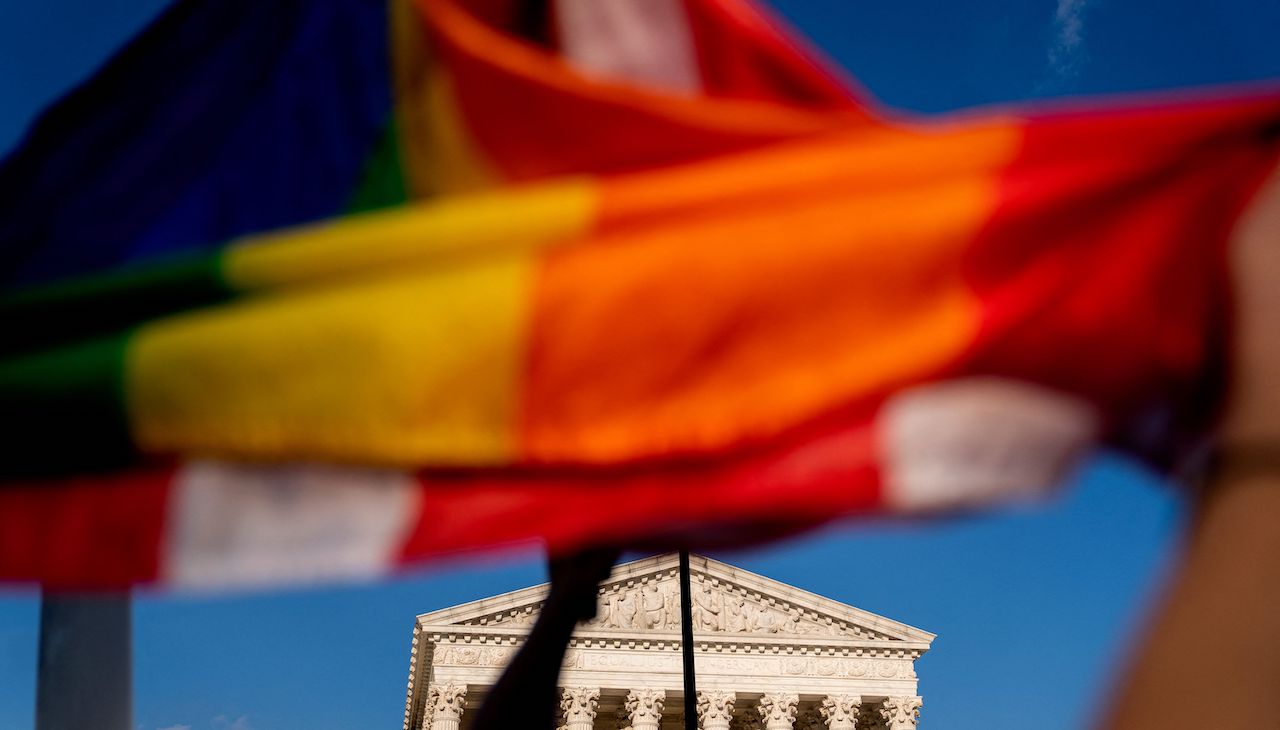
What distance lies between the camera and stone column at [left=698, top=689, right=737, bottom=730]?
32938 mm

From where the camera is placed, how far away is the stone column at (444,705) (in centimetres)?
3114

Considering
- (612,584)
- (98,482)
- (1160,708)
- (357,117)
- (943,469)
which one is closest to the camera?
(1160,708)

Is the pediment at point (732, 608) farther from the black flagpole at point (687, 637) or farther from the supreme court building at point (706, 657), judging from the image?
the black flagpole at point (687, 637)

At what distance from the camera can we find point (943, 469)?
37.8 inches

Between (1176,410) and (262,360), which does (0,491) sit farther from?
(1176,410)

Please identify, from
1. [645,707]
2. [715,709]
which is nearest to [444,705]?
[645,707]

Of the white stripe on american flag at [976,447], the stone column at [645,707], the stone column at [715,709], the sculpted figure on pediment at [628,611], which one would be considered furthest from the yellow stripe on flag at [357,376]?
the stone column at [715,709]

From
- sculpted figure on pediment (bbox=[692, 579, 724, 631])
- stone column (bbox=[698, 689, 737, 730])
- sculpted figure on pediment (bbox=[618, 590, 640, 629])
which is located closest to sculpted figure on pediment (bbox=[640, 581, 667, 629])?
sculpted figure on pediment (bbox=[618, 590, 640, 629])

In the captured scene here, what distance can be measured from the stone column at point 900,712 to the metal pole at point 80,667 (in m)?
34.9

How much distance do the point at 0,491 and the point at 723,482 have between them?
836 millimetres

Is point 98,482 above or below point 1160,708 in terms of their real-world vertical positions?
above

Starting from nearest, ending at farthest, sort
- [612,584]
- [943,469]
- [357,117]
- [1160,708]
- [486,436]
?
[1160,708], [943,469], [486,436], [357,117], [612,584]

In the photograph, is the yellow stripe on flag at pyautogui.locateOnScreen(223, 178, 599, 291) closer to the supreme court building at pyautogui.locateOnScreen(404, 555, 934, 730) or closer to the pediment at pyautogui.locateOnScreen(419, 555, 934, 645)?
the supreme court building at pyautogui.locateOnScreen(404, 555, 934, 730)

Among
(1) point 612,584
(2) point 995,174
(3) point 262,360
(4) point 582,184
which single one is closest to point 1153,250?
(2) point 995,174
